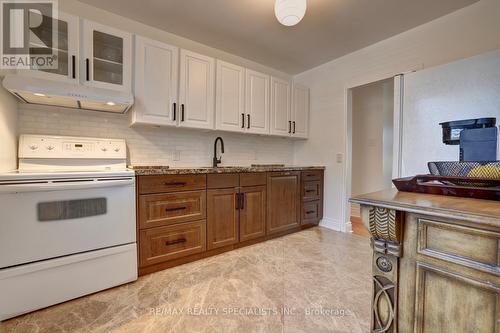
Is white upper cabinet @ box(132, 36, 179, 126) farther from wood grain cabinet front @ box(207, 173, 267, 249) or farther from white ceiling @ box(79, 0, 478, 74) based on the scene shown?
wood grain cabinet front @ box(207, 173, 267, 249)

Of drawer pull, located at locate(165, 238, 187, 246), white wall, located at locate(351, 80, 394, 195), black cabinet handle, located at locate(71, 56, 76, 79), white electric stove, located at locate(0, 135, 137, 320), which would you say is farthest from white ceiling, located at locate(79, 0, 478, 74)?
drawer pull, located at locate(165, 238, 187, 246)

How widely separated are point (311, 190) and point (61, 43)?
3.09 metres

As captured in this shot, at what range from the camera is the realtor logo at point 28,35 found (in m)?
1.64

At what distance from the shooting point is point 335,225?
3.23 meters

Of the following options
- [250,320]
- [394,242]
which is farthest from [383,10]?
[250,320]

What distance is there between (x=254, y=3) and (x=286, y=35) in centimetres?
66

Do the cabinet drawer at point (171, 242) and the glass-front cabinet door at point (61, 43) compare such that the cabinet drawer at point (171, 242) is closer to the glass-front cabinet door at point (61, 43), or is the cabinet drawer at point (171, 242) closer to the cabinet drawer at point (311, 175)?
the glass-front cabinet door at point (61, 43)

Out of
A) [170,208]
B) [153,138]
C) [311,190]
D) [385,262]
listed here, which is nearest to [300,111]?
[311,190]

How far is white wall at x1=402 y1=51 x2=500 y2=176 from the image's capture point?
1.36 meters

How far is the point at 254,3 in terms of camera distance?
2.05m

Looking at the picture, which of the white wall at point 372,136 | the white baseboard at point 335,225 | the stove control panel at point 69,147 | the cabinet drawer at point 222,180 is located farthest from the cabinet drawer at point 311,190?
the stove control panel at point 69,147

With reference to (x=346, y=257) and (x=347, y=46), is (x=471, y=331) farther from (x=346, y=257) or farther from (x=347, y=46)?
(x=347, y=46)

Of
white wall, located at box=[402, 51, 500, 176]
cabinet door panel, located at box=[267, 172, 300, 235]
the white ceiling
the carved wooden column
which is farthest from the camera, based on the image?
cabinet door panel, located at box=[267, 172, 300, 235]

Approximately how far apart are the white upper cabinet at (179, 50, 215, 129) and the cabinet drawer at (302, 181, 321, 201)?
60.3 inches
